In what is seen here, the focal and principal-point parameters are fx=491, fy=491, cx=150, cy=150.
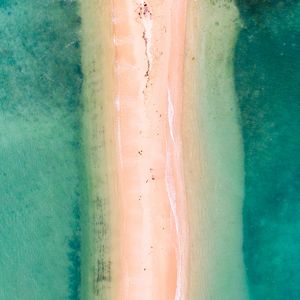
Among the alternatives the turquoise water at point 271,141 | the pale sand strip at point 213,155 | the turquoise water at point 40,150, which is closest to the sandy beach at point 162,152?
the pale sand strip at point 213,155

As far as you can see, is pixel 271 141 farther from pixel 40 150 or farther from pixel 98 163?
pixel 40 150

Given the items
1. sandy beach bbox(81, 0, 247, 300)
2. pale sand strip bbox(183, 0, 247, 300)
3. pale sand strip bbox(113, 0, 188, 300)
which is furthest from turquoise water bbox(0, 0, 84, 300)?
pale sand strip bbox(183, 0, 247, 300)

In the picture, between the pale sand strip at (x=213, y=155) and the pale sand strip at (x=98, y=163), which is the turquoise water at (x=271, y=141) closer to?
the pale sand strip at (x=213, y=155)

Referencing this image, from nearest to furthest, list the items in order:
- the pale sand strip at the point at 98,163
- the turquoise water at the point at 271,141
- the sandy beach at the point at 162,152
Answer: the turquoise water at the point at 271,141 → the sandy beach at the point at 162,152 → the pale sand strip at the point at 98,163

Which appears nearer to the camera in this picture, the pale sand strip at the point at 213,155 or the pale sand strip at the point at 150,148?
the pale sand strip at the point at 213,155

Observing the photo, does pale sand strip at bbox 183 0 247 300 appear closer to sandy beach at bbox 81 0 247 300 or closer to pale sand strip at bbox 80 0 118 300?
sandy beach at bbox 81 0 247 300

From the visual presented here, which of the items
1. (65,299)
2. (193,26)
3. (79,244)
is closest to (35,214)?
(79,244)
